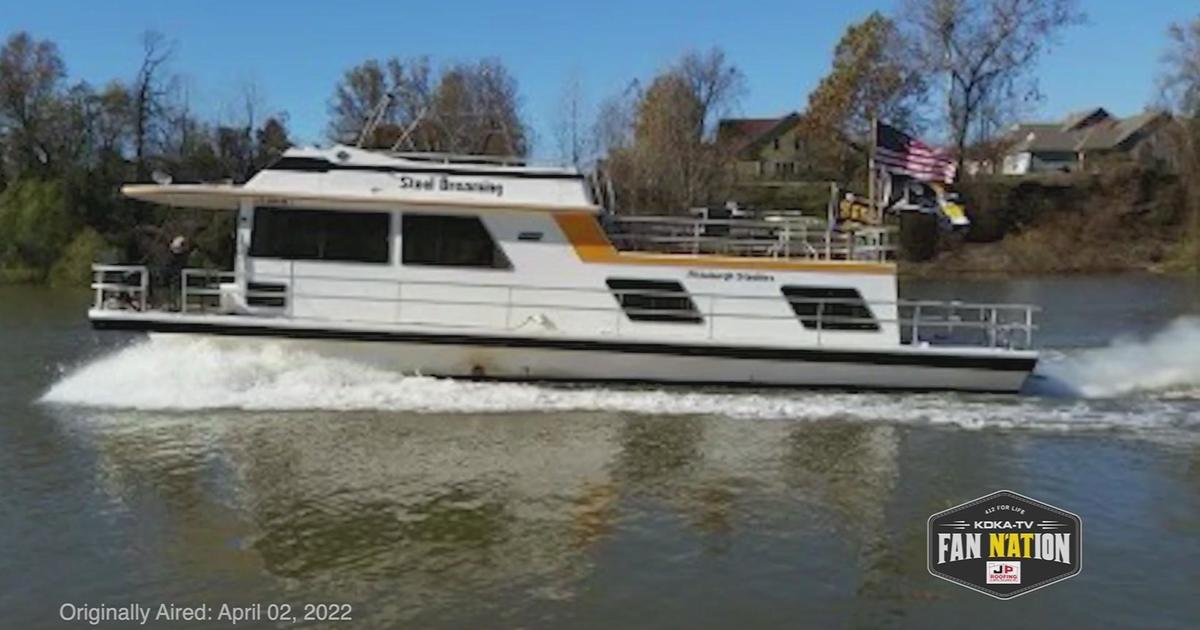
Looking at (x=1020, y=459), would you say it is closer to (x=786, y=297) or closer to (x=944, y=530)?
(x=944, y=530)

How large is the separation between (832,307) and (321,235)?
24.0 ft

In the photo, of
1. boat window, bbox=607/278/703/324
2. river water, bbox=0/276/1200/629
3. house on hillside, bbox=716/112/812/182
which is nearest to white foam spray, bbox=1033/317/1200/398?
river water, bbox=0/276/1200/629

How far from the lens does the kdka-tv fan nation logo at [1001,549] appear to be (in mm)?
8289

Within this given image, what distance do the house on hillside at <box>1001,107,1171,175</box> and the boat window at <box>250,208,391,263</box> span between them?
75608mm

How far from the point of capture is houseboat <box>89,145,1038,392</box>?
15406 millimetres

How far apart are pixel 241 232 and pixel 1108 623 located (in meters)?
12.0

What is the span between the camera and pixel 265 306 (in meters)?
15.5

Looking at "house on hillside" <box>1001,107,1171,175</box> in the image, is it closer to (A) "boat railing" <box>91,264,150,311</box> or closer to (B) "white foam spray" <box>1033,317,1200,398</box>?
(B) "white foam spray" <box>1033,317,1200,398</box>

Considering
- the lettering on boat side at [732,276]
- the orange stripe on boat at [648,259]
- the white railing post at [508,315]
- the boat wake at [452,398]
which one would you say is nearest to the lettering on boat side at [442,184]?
the orange stripe on boat at [648,259]

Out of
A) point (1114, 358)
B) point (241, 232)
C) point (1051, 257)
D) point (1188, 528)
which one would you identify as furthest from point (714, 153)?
point (1188, 528)

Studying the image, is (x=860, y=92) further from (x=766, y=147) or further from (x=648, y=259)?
(x=648, y=259)

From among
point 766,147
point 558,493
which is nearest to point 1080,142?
point 766,147

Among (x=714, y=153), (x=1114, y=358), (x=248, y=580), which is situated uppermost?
(x=714, y=153)

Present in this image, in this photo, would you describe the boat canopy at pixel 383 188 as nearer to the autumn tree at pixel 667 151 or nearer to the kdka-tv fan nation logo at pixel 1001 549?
the kdka-tv fan nation logo at pixel 1001 549
